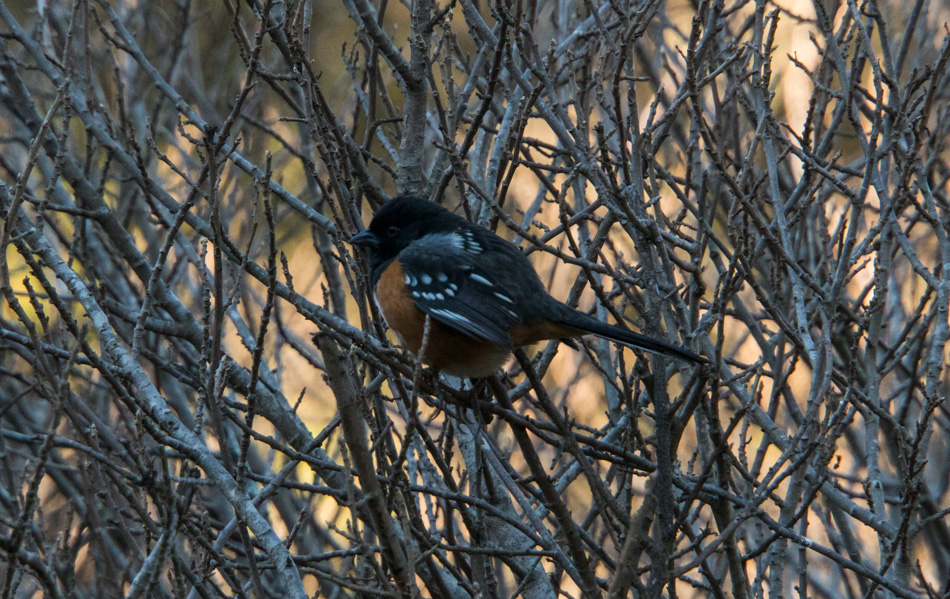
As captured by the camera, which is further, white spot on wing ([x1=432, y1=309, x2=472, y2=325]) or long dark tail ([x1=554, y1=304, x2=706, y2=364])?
white spot on wing ([x1=432, y1=309, x2=472, y2=325])

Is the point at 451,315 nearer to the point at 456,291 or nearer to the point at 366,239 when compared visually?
the point at 456,291

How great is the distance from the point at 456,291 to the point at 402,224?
0.39 metres

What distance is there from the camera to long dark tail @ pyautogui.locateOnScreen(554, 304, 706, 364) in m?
2.56

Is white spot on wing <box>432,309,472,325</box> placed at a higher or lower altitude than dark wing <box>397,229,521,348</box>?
lower

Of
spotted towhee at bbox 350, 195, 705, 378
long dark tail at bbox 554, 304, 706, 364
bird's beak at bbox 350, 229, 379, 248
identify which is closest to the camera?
long dark tail at bbox 554, 304, 706, 364

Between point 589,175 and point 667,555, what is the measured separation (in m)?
1.03

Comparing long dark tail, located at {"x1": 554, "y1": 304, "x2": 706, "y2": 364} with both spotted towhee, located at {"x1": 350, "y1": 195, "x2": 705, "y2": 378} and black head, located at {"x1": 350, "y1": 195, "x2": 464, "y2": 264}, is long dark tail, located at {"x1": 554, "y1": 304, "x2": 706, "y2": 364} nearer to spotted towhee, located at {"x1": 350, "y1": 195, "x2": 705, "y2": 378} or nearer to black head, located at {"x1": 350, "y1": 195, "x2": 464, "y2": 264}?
spotted towhee, located at {"x1": 350, "y1": 195, "x2": 705, "y2": 378}

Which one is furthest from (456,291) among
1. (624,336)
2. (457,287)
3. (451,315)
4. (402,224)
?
(624,336)

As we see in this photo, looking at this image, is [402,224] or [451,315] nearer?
[451,315]

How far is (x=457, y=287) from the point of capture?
3.55 m

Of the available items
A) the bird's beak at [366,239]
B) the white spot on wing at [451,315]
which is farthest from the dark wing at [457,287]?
the bird's beak at [366,239]

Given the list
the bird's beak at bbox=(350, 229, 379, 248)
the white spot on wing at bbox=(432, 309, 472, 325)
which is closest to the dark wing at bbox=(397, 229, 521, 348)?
→ the white spot on wing at bbox=(432, 309, 472, 325)

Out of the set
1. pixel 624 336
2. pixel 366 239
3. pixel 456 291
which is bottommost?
pixel 624 336

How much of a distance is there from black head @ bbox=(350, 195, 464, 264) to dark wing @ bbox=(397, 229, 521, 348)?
5 centimetres
